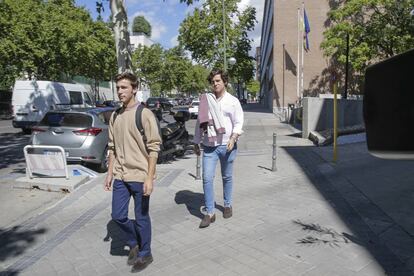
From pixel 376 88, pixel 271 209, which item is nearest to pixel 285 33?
pixel 271 209

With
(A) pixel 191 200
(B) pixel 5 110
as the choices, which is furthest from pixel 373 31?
(B) pixel 5 110

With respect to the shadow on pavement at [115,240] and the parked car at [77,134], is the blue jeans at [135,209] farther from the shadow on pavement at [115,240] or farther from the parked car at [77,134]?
the parked car at [77,134]

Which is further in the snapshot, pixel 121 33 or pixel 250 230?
pixel 121 33

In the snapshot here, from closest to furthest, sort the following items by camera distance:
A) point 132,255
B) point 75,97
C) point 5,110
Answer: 1. point 132,255
2. point 75,97
3. point 5,110

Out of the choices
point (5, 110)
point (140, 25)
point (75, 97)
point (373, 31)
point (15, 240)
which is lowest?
point (15, 240)

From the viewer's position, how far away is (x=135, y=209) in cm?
391

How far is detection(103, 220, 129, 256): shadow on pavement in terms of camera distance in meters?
4.49

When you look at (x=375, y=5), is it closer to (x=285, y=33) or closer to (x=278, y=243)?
(x=285, y=33)

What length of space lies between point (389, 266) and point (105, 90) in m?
62.5

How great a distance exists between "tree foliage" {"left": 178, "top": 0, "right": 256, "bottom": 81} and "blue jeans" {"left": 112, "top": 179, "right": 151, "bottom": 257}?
31.2 metres

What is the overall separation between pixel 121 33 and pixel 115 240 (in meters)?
4.69

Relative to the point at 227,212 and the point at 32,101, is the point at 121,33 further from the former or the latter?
the point at 32,101

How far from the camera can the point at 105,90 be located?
2494 inches

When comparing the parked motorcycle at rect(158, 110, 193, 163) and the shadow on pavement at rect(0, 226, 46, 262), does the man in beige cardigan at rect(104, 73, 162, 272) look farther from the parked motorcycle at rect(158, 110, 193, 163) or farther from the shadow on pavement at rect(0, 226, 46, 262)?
the parked motorcycle at rect(158, 110, 193, 163)
